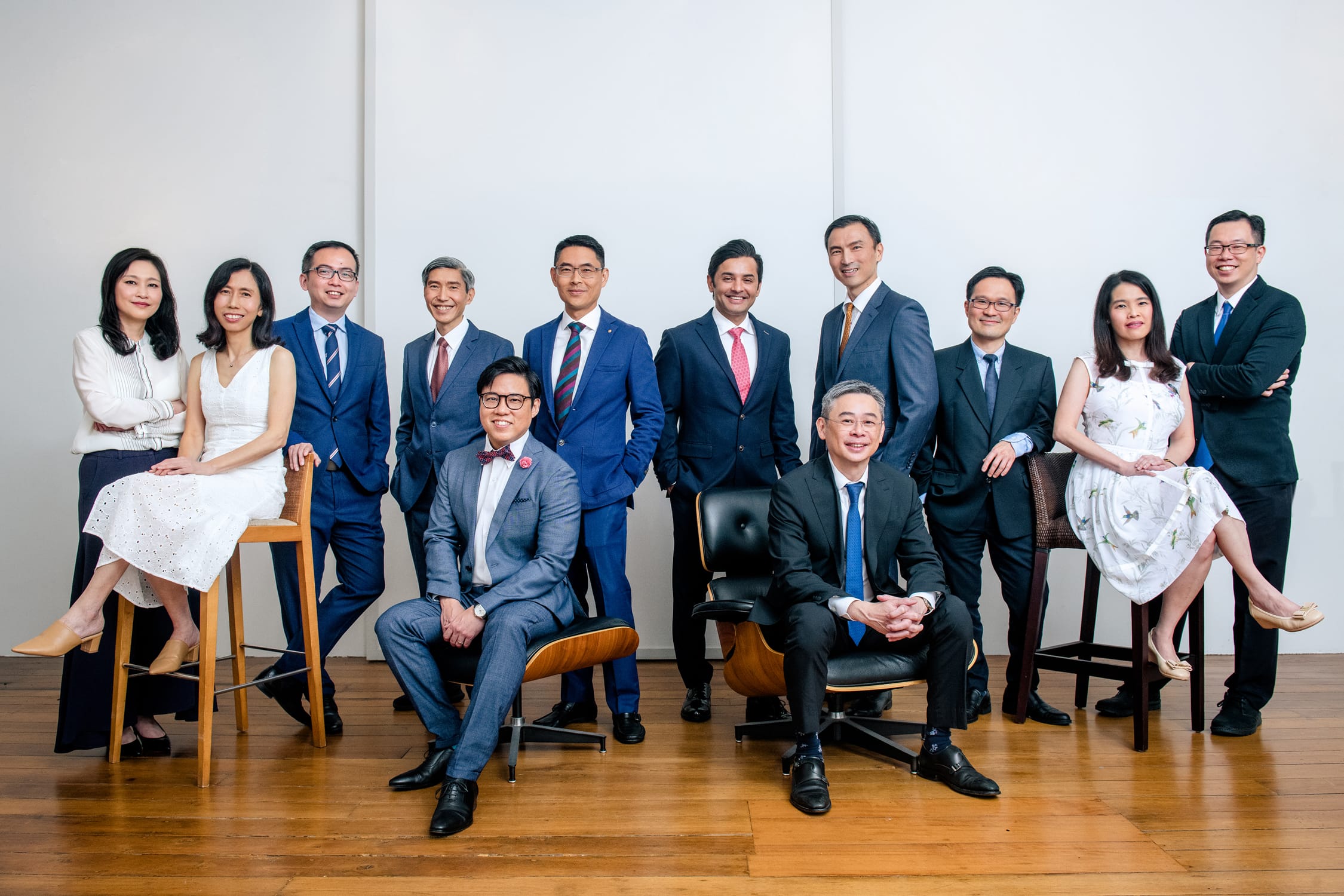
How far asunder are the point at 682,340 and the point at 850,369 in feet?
2.30

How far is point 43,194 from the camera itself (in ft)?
16.5

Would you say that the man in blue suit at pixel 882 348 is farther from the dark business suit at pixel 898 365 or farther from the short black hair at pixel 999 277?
the short black hair at pixel 999 277

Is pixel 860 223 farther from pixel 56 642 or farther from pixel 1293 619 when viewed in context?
pixel 56 642

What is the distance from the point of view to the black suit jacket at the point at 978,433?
3.62 m

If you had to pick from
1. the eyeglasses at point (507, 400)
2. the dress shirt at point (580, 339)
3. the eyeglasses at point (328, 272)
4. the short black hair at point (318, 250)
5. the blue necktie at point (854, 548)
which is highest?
the short black hair at point (318, 250)

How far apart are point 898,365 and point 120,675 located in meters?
3.01

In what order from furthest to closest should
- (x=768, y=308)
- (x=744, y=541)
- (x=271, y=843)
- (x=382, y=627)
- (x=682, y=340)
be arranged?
1. (x=768, y=308)
2. (x=682, y=340)
3. (x=744, y=541)
4. (x=382, y=627)
5. (x=271, y=843)

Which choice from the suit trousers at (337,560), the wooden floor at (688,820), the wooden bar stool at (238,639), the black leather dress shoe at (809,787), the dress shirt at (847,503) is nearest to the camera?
the wooden floor at (688,820)

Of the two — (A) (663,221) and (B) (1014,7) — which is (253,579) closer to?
(A) (663,221)

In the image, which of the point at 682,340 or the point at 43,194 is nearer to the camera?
the point at 682,340

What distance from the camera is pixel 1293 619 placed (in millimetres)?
3072

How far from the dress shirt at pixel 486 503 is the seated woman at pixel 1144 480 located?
7.03 feet

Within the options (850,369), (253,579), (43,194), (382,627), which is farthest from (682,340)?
(43,194)

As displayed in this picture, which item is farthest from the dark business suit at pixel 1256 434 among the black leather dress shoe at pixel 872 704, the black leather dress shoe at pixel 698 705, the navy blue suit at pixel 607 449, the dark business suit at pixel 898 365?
the navy blue suit at pixel 607 449
